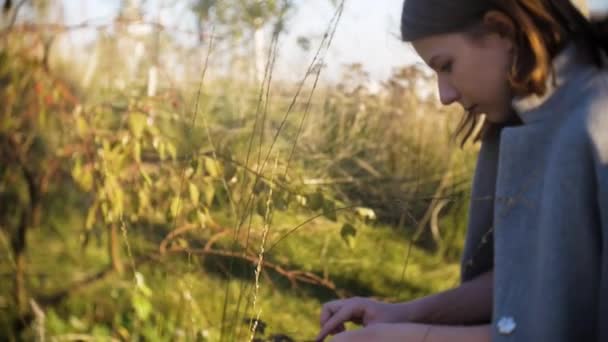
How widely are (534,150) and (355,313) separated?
22.5 inches

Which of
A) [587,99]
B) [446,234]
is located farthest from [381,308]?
[446,234]

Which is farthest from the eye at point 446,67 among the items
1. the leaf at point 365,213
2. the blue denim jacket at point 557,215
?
the leaf at point 365,213

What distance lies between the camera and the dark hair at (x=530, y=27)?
159 centimetres

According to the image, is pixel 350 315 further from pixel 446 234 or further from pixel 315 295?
pixel 446 234

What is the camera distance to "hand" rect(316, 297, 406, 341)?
185cm

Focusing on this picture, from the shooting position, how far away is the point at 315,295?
3.25 m

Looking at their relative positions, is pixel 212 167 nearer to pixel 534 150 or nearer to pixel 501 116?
pixel 501 116

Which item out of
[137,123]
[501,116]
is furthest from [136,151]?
[501,116]

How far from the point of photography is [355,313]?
1883 millimetres

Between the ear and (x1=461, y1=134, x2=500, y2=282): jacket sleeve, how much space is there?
28cm

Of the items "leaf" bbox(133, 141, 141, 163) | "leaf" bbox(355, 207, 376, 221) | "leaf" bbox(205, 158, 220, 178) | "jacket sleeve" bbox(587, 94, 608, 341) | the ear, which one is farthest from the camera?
"leaf" bbox(133, 141, 141, 163)

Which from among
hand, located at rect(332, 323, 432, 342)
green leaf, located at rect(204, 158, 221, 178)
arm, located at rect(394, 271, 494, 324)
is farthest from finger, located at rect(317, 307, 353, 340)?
green leaf, located at rect(204, 158, 221, 178)

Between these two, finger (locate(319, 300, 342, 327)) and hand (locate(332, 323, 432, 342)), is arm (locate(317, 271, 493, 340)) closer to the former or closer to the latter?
finger (locate(319, 300, 342, 327))

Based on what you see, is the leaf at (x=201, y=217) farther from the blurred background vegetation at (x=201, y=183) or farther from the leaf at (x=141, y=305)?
the leaf at (x=141, y=305)
